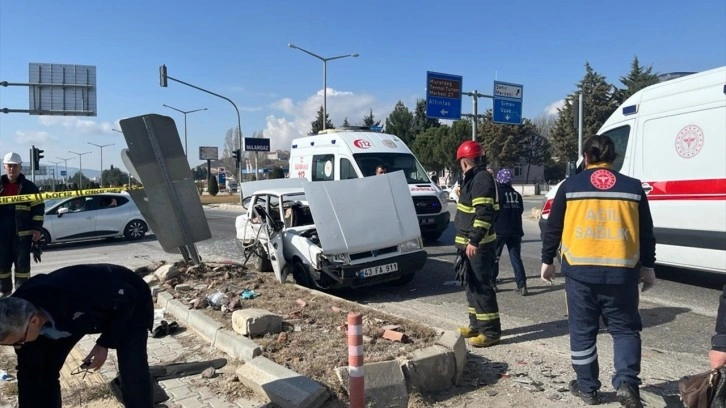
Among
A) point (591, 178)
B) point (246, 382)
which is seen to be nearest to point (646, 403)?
point (591, 178)

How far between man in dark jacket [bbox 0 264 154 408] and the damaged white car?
159 inches

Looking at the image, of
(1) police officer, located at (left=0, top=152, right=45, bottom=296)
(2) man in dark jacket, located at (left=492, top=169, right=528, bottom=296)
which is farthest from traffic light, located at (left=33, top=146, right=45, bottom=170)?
(2) man in dark jacket, located at (left=492, top=169, right=528, bottom=296)

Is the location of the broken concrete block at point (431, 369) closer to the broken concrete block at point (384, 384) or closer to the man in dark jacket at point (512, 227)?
the broken concrete block at point (384, 384)

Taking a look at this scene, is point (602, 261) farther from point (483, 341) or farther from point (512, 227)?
point (512, 227)

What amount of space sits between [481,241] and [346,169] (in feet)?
25.9

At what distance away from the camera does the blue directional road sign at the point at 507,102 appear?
2411 centimetres

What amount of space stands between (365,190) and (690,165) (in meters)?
4.24

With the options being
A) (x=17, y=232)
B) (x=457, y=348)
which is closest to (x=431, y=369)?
(x=457, y=348)

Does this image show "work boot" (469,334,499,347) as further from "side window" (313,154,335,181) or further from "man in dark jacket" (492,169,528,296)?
"side window" (313,154,335,181)

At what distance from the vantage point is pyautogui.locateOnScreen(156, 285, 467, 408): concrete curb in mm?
3742

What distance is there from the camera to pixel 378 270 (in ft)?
23.8

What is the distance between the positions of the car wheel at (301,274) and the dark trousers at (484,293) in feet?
9.77

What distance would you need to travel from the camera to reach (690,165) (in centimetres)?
675

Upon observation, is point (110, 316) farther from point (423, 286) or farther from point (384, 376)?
point (423, 286)
